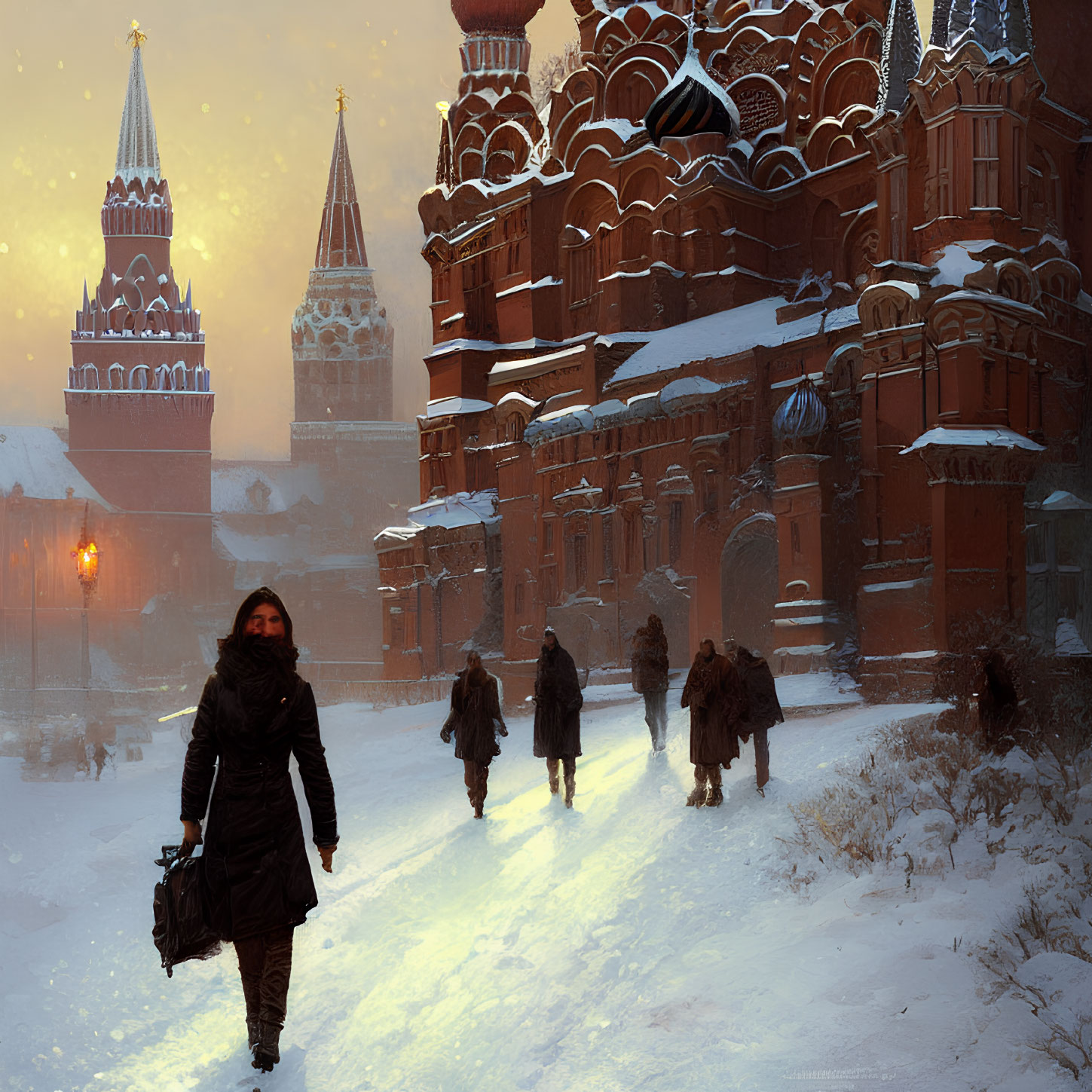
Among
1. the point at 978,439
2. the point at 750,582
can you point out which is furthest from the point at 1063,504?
the point at 750,582

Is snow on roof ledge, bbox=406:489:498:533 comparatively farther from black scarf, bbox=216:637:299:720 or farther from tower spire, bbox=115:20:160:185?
tower spire, bbox=115:20:160:185

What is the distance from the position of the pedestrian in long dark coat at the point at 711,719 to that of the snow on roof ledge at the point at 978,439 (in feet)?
19.4

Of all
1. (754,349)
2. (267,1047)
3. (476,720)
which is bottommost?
(267,1047)

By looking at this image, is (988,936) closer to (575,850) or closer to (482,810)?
(575,850)

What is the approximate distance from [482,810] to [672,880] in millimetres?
3203

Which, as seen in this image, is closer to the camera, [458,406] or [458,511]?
[458,511]

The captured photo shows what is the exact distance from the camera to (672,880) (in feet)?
25.5

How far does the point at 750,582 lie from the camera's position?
18.0 m

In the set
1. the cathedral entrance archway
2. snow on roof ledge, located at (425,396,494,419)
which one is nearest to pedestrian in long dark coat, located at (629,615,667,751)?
the cathedral entrance archway

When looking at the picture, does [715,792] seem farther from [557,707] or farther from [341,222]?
[341,222]

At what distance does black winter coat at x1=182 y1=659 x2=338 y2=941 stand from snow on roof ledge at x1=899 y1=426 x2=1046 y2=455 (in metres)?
10.6

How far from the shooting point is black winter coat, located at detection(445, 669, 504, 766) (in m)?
10.4

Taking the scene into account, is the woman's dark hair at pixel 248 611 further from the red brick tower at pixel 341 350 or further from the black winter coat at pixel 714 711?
the red brick tower at pixel 341 350

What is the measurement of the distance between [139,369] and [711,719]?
40.8 m
